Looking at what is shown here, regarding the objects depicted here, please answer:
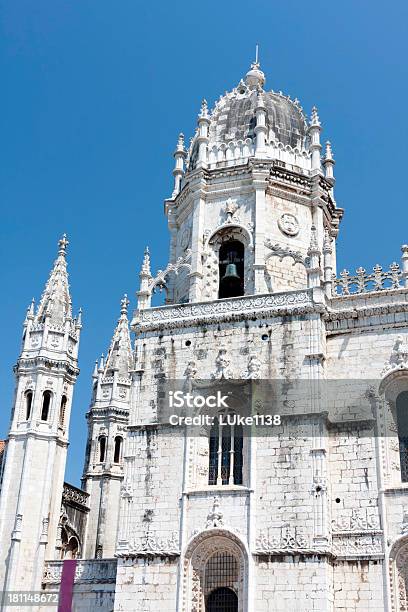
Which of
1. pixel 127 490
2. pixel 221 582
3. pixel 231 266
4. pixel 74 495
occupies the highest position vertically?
pixel 231 266

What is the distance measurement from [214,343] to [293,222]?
5.96 m

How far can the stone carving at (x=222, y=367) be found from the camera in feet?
87.2

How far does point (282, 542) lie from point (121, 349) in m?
20.3

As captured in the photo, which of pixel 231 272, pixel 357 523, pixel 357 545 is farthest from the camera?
pixel 231 272

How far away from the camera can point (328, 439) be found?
25.2 meters

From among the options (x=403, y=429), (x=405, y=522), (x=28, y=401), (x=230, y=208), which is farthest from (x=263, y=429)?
(x=28, y=401)

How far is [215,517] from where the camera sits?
974 inches

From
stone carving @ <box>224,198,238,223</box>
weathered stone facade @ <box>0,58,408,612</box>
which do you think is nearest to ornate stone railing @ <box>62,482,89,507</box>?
weathered stone facade @ <box>0,58,408,612</box>

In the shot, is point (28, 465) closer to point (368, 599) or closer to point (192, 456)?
point (192, 456)

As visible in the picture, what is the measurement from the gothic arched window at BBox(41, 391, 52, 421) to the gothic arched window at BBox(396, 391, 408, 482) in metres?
14.4

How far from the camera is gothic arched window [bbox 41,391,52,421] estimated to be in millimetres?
32391

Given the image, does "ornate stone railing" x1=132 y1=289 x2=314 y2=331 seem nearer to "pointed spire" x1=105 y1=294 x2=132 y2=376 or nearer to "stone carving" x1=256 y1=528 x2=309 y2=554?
"stone carving" x1=256 y1=528 x2=309 y2=554

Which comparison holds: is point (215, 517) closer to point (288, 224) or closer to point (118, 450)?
point (288, 224)

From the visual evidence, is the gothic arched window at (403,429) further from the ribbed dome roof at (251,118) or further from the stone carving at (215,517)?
the ribbed dome roof at (251,118)
